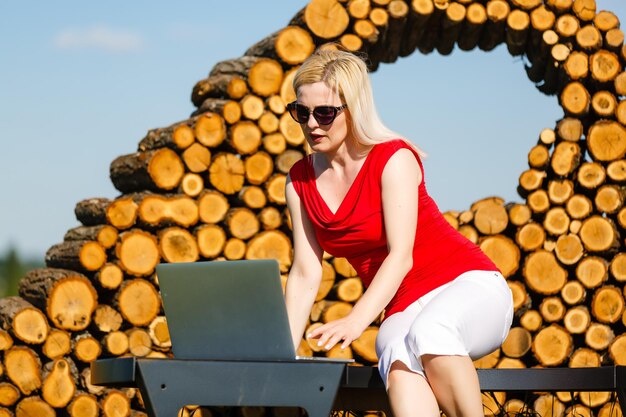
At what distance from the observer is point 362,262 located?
282 centimetres

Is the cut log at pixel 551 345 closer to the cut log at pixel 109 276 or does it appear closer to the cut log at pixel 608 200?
the cut log at pixel 608 200

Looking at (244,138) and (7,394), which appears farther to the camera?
(244,138)

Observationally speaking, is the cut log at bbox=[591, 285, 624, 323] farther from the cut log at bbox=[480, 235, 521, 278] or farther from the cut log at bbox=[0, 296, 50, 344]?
the cut log at bbox=[0, 296, 50, 344]

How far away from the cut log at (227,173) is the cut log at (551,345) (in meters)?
1.70

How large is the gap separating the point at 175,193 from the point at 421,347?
279cm

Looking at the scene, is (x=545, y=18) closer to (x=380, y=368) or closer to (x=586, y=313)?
(x=586, y=313)

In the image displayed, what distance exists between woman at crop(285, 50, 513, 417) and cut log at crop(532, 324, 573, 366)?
7.67 feet

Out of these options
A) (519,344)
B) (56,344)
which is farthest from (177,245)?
(519,344)

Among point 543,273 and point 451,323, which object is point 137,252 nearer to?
point 543,273

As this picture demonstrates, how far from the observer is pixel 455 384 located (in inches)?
93.4

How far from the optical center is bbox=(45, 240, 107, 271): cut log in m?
4.71

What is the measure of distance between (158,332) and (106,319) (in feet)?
0.84

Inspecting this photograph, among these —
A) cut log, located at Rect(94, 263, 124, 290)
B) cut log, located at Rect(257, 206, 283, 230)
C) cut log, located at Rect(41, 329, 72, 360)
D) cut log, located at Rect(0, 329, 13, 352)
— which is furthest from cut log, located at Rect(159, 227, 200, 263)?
cut log, located at Rect(0, 329, 13, 352)

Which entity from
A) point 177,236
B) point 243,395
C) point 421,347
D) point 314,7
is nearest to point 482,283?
point 421,347
